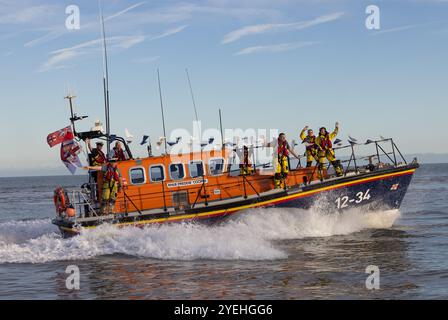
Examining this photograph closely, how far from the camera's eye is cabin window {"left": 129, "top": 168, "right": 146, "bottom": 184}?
14359 mm

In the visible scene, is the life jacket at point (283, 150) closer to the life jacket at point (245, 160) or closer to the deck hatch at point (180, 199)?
the life jacket at point (245, 160)

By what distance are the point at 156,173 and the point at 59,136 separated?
107 inches

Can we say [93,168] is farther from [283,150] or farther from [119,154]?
[283,150]

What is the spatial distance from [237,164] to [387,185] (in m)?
4.33

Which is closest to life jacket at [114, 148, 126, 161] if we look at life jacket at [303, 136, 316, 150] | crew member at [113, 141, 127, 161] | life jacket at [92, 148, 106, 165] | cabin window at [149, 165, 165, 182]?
crew member at [113, 141, 127, 161]

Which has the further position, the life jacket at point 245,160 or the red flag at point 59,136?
the life jacket at point 245,160

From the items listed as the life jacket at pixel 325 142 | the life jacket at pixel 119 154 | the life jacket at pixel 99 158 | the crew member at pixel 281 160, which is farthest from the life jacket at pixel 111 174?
the life jacket at pixel 325 142

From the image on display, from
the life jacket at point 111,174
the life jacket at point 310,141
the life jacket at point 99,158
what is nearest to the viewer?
the life jacket at point 111,174

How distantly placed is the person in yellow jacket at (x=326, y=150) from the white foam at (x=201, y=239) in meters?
1.34

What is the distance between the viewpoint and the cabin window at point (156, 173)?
47.2 feet

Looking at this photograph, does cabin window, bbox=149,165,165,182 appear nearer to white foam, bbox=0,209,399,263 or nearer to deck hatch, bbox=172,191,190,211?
deck hatch, bbox=172,191,190,211

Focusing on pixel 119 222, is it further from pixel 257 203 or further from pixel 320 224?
pixel 320 224
